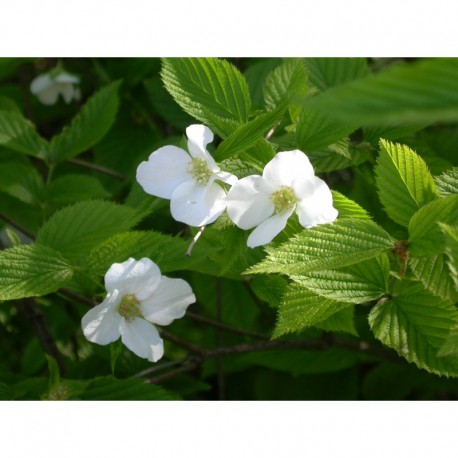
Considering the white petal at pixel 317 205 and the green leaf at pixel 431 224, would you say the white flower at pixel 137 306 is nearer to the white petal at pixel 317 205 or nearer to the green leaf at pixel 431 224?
the white petal at pixel 317 205

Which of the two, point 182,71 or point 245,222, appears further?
point 182,71

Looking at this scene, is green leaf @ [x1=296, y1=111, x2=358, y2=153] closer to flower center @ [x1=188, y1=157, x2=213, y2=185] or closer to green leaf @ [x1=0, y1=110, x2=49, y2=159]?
flower center @ [x1=188, y1=157, x2=213, y2=185]

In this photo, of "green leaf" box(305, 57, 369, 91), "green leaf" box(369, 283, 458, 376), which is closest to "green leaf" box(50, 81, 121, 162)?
"green leaf" box(305, 57, 369, 91)

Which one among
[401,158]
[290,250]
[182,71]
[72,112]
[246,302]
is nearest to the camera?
[290,250]

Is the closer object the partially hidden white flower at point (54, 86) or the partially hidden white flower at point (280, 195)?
the partially hidden white flower at point (280, 195)

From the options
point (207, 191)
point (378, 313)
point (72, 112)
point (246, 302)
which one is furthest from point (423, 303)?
point (72, 112)

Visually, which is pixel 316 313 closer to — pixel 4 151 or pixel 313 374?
pixel 313 374

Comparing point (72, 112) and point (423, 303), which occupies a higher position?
point (72, 112)

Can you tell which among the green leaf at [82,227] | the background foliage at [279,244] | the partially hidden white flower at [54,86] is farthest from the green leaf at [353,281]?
the partially hidden white flower at [54,86]
